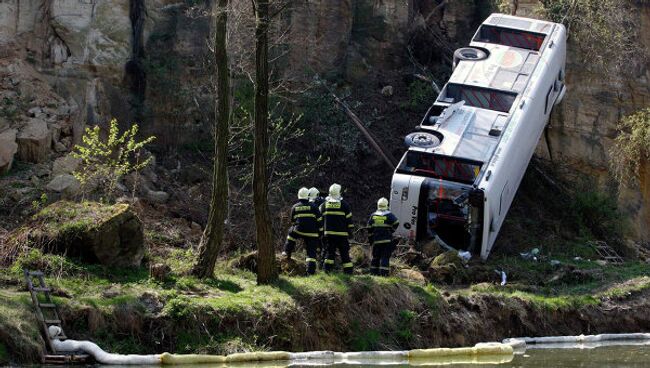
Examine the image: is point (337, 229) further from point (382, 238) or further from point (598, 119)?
point (598, 119)

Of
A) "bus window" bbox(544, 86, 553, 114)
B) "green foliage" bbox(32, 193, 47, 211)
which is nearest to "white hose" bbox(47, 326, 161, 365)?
"green foliage" bbox(32, 193, 47, 211)

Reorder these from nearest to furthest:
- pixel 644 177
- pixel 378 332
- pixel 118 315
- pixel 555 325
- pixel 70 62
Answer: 1. pixel 118 315
2. pixel 378 332
3. pixel 555 325
4. pixel 70 62
5. pixel 644 177

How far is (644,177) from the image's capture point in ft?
87.4

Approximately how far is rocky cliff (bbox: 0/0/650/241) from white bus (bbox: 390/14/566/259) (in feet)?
9.77

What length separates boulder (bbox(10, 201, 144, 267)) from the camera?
16.7m

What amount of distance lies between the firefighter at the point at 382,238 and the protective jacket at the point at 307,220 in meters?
0.84

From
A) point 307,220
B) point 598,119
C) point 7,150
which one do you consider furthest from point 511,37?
point 7,150

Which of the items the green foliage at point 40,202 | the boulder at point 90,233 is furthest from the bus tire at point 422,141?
the green foliage at point 40,202

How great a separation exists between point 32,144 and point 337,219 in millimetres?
5169

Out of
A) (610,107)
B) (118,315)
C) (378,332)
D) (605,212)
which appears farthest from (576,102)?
(118,315)

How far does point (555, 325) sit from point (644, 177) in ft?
28.1

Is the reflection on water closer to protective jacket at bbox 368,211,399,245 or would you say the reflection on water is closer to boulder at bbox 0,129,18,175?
protective jacket at bbox 368,211,399,245

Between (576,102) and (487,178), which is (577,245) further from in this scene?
(576,102)

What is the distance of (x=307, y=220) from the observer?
18281mm
